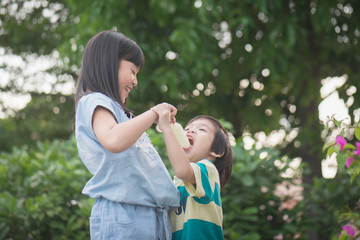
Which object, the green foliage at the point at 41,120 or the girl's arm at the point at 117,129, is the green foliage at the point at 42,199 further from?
the green foliage at the point at 41,120

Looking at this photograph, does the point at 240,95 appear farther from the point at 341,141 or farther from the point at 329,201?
the point at 341,141

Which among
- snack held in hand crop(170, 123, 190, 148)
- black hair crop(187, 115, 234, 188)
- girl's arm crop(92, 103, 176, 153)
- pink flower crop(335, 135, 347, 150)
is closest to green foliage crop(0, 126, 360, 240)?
pink flower crop(335, 135, 347, 150)

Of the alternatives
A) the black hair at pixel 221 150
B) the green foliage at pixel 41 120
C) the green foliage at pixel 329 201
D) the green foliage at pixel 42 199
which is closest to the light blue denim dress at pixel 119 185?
the black hair at pixel 221 150

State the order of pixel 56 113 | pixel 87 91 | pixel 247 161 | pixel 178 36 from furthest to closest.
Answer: pixel 56 113 → pixel 178 36 → pixel 247 161 → pixel 87 91

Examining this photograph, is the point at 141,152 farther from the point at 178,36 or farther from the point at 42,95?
the point at 42,95

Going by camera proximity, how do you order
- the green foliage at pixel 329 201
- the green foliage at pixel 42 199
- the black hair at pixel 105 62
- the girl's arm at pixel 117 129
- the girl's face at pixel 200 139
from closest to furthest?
the girl's arm at pixel 117 129, the black hair at pixel 105 62, the girl's face at pixel 200 139, the green foliage at pixel 42 199, the green foliage at pixel 329 201

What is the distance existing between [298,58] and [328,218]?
2.37 m

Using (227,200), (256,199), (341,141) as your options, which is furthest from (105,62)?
(256,199)

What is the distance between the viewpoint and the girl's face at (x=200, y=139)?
215 cm

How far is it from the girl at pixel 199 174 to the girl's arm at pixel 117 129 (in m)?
0.10

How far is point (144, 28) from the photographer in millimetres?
6051

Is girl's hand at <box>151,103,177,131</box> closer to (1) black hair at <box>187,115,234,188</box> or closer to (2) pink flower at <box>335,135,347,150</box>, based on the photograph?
(1) black hair at <box>187,115,234,188</box>

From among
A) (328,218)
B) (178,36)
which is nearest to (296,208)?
(328,218)

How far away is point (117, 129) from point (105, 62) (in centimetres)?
36
